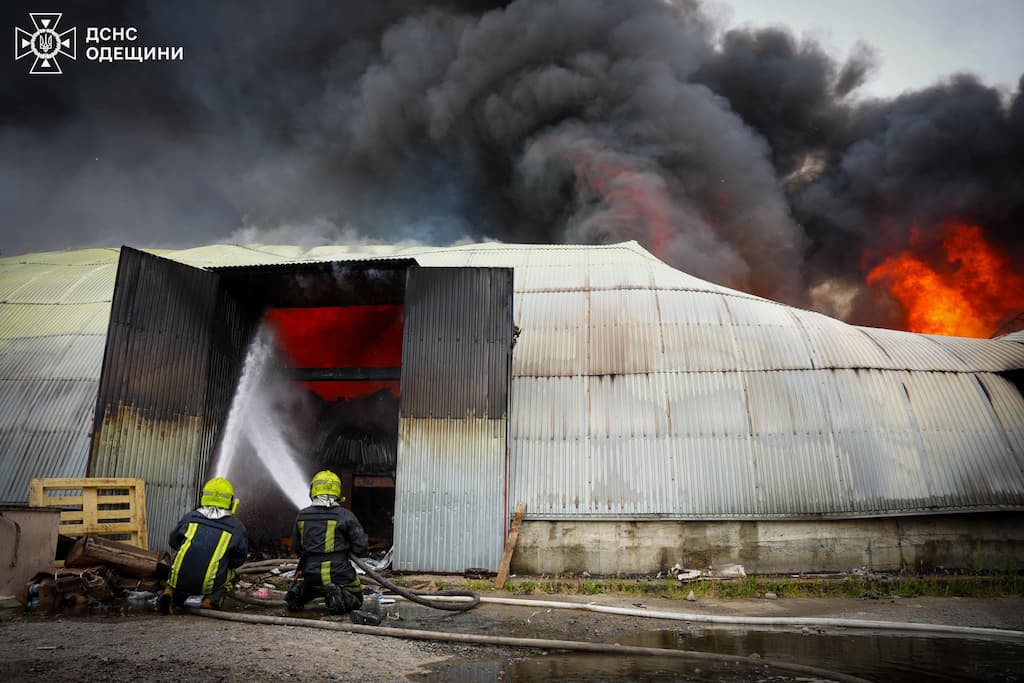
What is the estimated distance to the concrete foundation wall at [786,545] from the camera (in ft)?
45.4

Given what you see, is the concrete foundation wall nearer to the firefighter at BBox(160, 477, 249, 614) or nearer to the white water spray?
the firefighter at BBox(160, 477, 249, 614)

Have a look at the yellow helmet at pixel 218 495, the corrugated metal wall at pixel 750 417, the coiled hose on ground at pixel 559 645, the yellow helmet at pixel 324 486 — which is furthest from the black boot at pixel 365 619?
the corrugated metal wall at pixel 750 417

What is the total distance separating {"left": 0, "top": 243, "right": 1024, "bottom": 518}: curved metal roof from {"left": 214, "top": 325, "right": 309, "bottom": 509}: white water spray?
3.29 m

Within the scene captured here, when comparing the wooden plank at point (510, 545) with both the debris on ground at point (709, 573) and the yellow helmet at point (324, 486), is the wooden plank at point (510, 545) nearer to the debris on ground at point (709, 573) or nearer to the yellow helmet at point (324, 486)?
the debris on ground at point (709, 573)

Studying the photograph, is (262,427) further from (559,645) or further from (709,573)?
(559,645)

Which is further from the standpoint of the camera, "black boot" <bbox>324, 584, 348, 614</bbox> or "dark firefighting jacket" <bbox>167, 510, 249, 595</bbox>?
"black boot" <bbox>324, 584, 348, 614</bbox>

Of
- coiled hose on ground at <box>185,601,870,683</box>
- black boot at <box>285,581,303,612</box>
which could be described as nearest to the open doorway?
black boot at <box>285,581,303,612</box>

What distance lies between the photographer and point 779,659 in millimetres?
7301

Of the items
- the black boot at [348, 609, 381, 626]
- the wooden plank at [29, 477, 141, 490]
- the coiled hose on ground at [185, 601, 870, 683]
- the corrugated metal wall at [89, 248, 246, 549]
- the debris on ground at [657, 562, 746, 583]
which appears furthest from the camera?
the debris on ground at [657, 562, 746, 583]

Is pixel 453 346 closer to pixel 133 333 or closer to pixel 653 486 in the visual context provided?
pixel 653 486

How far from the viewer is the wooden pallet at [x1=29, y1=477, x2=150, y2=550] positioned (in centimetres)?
1092

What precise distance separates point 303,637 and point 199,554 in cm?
250

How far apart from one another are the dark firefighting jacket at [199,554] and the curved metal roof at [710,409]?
23.6 ft

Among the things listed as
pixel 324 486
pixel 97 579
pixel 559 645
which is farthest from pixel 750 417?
pixel 97 579
